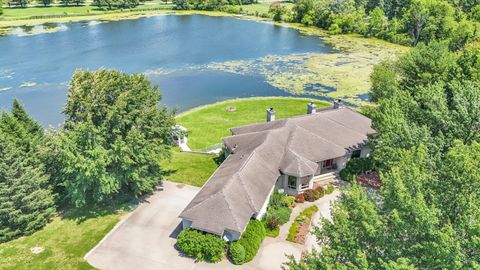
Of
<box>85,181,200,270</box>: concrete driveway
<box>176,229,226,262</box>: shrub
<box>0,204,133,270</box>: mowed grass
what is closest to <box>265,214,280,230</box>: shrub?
<box>176,229,226,262</box>: shrub

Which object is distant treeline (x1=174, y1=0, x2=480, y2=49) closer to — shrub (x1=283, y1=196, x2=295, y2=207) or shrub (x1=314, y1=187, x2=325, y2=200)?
shrub (x1=314, y1=187, x2=325, y2=200)

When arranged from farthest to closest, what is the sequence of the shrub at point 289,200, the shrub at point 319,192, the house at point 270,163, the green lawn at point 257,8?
the green lawn at point 257,8
the shrub at point 319,192
the shrub at point 289,200
the house at point 270,163

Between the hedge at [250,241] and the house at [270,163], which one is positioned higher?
the house at [270,163]

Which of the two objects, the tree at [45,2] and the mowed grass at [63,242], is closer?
the mowed grass at [63,242]

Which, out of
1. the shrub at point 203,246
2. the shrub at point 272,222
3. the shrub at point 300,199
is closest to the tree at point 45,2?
the shrub at point 300,199

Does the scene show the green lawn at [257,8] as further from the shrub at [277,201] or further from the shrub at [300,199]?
the shrub at [277,201]

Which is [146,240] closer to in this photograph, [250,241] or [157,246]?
[157,246]

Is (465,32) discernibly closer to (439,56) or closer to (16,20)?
(439,56)
